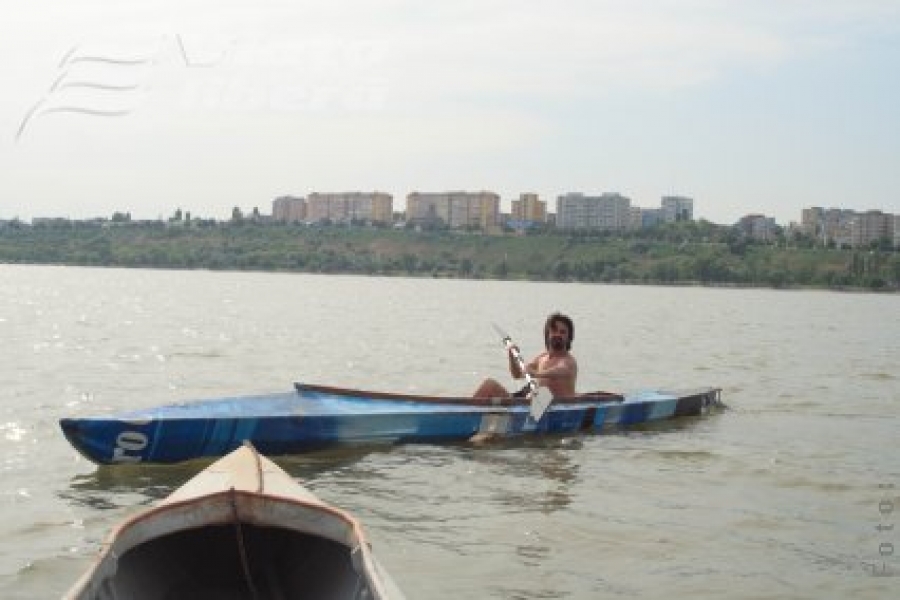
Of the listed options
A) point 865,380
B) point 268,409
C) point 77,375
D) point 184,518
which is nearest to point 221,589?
point 184,518

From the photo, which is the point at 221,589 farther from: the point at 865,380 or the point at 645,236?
the point at 645,236

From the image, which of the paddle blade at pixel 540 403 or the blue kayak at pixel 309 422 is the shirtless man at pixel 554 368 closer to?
the blue kayak at pixel 309 422

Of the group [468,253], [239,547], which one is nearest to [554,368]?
[239,547]

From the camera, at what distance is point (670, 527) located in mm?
10516

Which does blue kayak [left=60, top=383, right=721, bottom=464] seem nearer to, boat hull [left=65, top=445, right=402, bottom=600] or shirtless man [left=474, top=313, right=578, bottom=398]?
shirtless man [left=474, top=313, right=578, bottom=398]

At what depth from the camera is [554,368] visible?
15.2 metres

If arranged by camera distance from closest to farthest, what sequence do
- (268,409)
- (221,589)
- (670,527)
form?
(221,589)
(670,527)
(268,409)

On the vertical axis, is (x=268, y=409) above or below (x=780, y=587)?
above

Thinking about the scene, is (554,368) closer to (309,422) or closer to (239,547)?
(309,422)

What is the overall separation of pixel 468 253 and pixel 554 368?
135 metres

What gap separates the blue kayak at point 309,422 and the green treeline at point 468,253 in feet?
379

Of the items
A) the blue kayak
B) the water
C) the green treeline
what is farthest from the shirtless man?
the green treeline

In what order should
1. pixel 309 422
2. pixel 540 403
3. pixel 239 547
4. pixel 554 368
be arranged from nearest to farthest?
1. pixel 239 547
2. pixel 309 422
3. pixel 540 403
4. pixel 554 368

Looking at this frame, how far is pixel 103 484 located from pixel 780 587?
6.95 m
